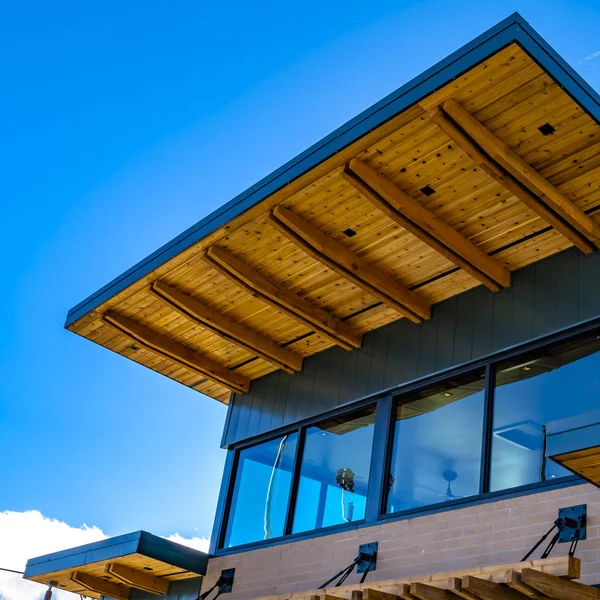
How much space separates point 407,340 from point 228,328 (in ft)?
6.63

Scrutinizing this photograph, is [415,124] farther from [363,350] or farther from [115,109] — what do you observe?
[115,109]

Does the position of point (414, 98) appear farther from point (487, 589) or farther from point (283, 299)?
point (487, 589)

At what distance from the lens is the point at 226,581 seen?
9672 millimetres

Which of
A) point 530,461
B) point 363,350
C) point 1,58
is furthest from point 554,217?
point 1,58

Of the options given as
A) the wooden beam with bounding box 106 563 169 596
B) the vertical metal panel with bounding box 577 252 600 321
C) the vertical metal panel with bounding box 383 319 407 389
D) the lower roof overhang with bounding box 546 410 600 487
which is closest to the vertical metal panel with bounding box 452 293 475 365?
the vertical metal panel with bounding box 383 319 407 389

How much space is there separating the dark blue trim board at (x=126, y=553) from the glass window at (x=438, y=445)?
8.73ft

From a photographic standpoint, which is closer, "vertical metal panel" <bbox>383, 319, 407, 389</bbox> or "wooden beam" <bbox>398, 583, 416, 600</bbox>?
"wooden beam" <bbox>398, 583, 416, 600</bbox>

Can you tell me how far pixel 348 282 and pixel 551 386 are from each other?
233 cm

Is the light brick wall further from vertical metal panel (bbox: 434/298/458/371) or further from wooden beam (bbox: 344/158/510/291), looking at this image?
wooden beam (bbox: 344/158/510/291)

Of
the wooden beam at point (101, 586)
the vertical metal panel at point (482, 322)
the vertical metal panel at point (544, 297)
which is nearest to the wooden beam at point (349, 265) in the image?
the vertical metal panel at point (482, 322)

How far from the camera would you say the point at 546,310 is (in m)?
7.83

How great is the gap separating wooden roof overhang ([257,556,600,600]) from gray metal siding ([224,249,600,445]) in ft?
7.71

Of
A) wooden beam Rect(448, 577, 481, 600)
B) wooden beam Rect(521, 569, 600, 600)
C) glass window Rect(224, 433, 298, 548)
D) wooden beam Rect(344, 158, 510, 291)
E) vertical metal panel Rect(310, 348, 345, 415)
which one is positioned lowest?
wooden beam Rect(448, 577, 481, 600)

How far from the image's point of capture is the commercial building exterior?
6566 mm
